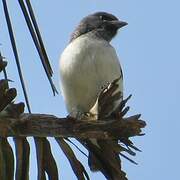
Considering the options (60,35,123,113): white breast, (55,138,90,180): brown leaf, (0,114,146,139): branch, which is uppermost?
(0,114,146,139): branch

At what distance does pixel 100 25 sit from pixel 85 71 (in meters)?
1.75

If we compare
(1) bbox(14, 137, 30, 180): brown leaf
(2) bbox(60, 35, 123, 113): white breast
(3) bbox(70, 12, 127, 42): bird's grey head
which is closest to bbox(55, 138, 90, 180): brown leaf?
(1) bbox(14, 137, 30, 180): brown leaf

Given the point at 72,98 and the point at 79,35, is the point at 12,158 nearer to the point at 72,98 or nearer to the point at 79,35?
the point at 72,98

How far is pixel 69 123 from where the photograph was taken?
2605 millimetres

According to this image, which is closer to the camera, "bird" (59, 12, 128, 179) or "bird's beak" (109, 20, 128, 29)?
"bird" (59, 12, 128, 179)

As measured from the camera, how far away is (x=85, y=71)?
5.89 metres

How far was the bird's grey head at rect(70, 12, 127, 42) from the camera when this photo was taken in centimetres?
717

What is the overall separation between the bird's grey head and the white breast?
0.89 meters

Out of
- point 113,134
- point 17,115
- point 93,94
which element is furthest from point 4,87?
point 93,94

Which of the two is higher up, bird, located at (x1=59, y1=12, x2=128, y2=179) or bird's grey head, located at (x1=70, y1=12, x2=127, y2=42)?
bird's grey head, located at (x1=70, y1=12, x2=127, y2=42)

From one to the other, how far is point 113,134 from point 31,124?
0.40m

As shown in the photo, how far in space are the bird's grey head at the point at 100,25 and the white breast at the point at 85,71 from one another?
2.91 feet

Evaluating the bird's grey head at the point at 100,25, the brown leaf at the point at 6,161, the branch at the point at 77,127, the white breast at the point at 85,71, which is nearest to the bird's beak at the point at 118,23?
the bird's grey head at the point at 100,25

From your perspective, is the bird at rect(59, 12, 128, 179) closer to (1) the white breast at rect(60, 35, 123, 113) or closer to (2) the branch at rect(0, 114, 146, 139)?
(1) the white breast at rect(60, 35, 123, 113)
